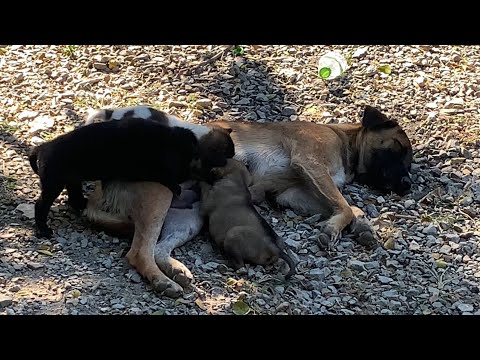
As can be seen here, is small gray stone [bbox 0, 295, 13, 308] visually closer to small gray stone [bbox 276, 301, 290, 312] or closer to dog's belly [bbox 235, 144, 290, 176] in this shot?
small gray stone [bbox 276, 301, 290, 312]

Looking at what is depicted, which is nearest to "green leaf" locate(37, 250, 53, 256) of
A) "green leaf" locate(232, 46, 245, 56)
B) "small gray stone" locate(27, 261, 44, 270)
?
"small gray stone" locate(27, 261, 44, 270)

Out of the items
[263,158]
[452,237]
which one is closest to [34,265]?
[263,158]

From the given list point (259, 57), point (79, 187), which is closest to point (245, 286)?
point (79, 187)

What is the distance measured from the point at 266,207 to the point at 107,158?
1493mm

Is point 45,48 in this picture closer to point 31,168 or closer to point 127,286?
point 31,168

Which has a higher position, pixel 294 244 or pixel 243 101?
pixel 243 101

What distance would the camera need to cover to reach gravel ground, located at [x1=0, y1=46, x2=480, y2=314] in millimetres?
5465

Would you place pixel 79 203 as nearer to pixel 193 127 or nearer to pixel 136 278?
pixel 136 278

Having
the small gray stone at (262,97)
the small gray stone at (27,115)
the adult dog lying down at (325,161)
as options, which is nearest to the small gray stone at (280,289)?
the adult dog lying down at (325,161)

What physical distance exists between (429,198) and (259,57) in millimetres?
2743

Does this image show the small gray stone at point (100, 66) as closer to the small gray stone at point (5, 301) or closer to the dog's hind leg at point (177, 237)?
the dog's hind leg at point (177, 237)

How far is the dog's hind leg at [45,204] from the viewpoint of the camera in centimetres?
568

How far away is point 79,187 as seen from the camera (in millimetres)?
6055

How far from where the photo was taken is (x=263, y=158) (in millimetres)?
6902
